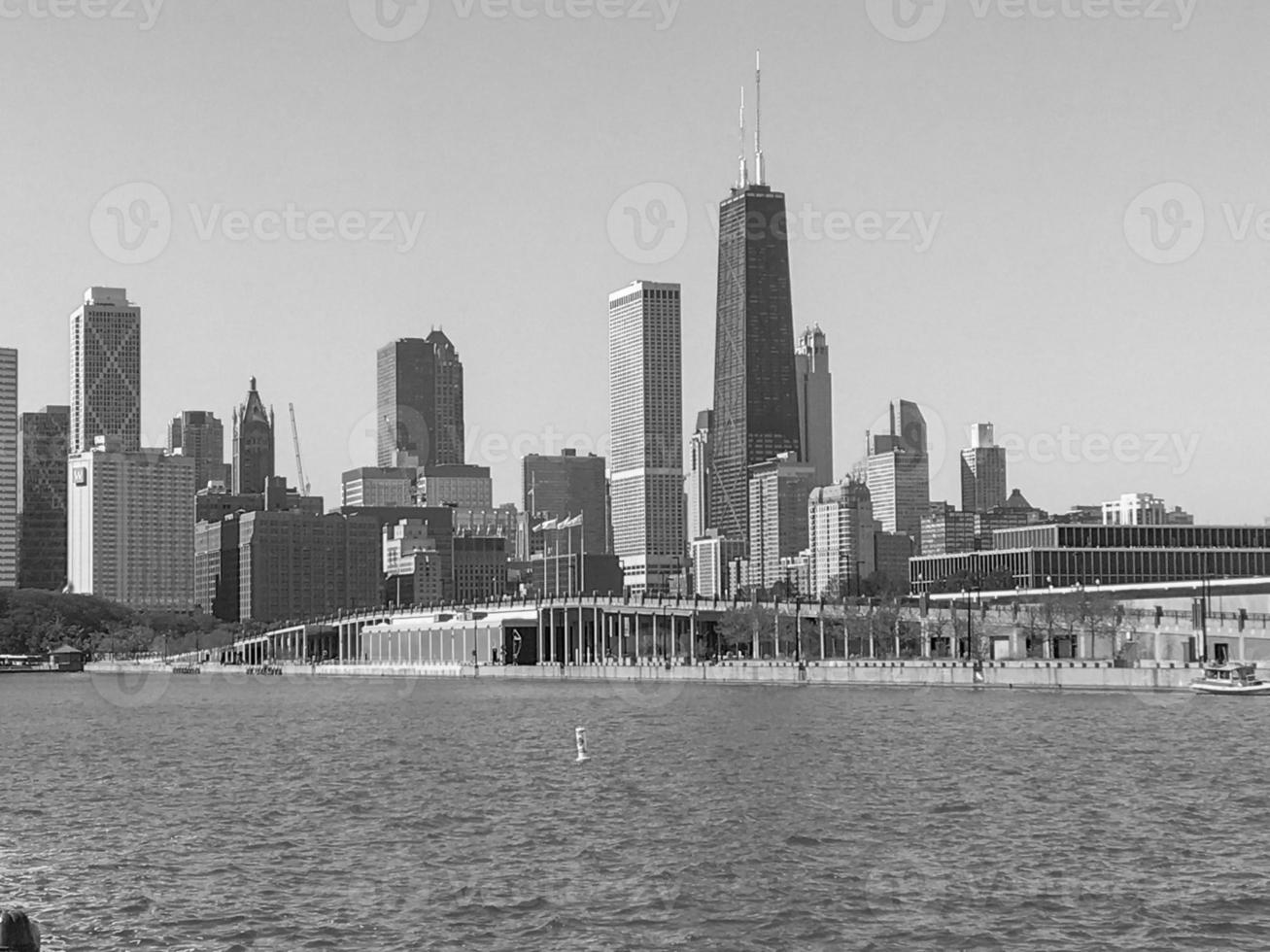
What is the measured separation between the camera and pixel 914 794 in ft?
220

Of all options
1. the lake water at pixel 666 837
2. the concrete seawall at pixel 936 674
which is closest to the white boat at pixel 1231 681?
the concrete seawall at pixel 936 674

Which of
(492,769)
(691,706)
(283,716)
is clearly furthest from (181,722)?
(492,769)

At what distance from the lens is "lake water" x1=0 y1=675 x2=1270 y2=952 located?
1689 inches

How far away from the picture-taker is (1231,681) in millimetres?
121500

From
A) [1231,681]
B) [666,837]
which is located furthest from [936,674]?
[666,837]

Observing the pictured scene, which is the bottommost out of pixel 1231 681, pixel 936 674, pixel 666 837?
pixel 666 837

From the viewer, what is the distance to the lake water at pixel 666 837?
42.9m

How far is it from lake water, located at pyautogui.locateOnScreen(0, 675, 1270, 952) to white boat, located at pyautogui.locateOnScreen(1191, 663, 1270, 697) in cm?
1590

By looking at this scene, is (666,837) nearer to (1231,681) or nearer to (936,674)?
(1231,681)

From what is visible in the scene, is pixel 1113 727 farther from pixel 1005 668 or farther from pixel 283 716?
pixel 283 716

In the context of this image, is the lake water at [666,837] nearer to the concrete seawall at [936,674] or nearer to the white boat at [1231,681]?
the white boat at [1231,681]

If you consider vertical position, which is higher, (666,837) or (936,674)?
(936,674)

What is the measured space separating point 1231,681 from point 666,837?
7381 centimetres

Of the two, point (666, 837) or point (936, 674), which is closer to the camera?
point (666, 837)
